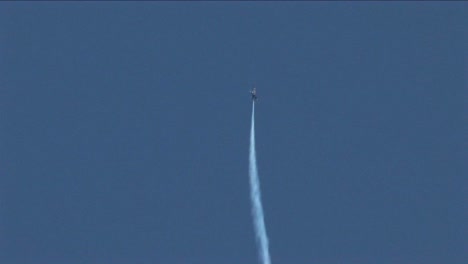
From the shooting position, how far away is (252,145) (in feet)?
204

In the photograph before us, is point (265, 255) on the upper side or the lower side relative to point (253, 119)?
lower

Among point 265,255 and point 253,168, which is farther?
point 253,168

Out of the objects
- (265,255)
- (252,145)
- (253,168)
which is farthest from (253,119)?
(265,255)

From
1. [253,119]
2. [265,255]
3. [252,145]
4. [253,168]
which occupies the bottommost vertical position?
[265,255]

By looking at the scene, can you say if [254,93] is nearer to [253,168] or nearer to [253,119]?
[253,119]

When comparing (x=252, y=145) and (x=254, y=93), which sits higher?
(x=254, y=93)

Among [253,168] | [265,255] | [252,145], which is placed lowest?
[265,255]

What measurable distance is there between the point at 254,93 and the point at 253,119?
25.2ft

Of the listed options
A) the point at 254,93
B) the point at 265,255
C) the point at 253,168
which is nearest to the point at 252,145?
the point at 253,168

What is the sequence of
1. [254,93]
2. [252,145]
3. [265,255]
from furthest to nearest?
1. [252,145]
2. [254,93]
3. [265,255]

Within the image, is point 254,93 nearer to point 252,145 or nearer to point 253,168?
point 252,145

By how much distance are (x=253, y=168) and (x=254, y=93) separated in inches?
654

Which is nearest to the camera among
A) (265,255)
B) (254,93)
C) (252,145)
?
(265,255)

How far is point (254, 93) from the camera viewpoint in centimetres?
5759
